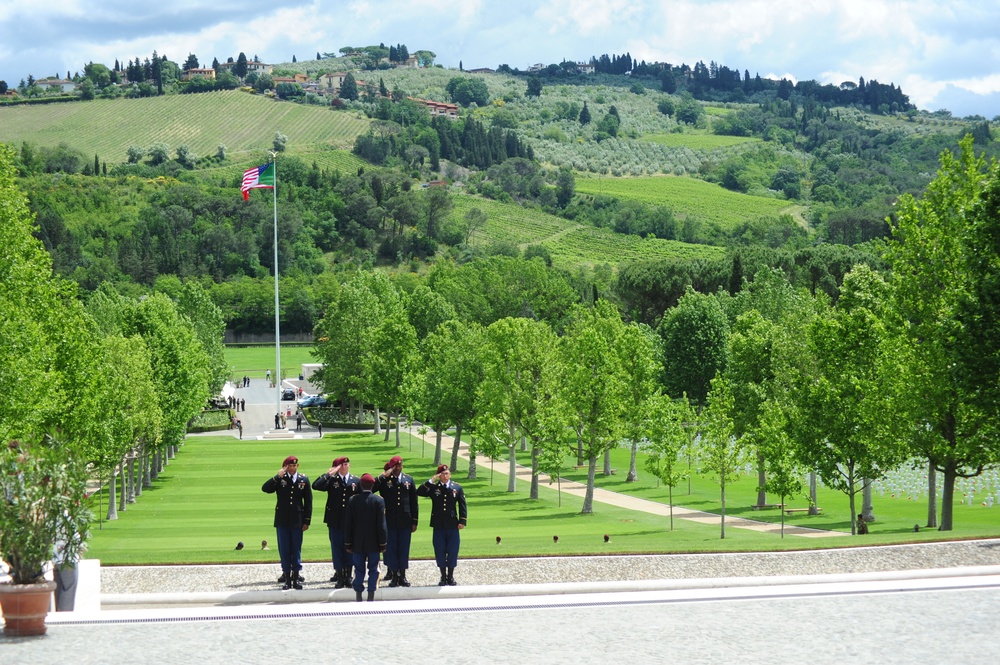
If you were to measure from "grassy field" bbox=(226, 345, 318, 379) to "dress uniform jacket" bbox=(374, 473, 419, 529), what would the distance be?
123196 millimetres

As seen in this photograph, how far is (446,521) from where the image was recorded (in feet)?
73.9

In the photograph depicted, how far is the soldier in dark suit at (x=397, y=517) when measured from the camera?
72.8 feet

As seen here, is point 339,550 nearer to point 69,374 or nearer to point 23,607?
point 23,607

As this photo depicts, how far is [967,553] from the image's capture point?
24.6 metres

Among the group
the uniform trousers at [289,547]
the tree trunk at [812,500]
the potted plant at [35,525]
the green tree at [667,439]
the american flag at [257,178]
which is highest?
the american flag at [257,178]

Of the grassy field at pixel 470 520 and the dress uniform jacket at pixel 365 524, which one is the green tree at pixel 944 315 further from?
the dress uniform jacket at pixel 365 524

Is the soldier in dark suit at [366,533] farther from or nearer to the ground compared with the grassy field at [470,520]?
farther from the ground

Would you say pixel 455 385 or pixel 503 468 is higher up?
pixel 455 385

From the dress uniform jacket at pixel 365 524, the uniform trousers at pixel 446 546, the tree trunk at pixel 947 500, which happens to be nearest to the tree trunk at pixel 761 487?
the tree trunk at pixel 947 500

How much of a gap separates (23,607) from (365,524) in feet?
19.9

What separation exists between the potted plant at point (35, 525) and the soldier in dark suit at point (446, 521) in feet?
22.6

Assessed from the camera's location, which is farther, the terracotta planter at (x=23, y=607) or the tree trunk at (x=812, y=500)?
the tree trunk at (x=812, y=500)

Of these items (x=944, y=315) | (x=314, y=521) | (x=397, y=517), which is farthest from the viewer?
(x=314, y=521)

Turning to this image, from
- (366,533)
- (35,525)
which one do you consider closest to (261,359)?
(366,533)
